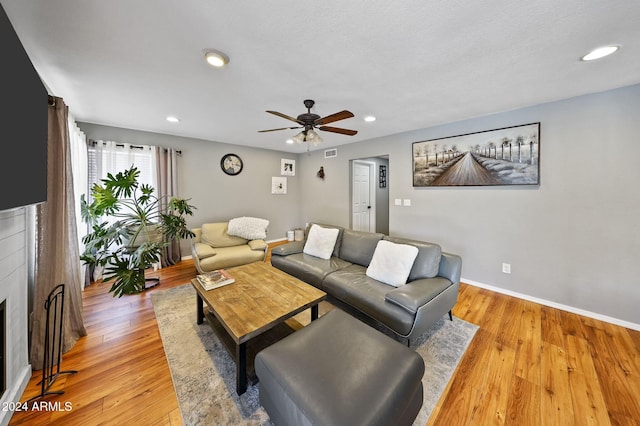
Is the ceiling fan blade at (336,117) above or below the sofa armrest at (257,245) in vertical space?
above

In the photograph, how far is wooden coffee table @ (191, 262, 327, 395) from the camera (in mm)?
1483

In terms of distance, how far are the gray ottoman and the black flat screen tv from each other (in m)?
1.49

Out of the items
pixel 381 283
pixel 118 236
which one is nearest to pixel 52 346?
pixel 118 236

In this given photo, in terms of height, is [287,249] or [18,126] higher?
[18,126]

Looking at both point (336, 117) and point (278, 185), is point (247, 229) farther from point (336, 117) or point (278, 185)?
point (336, 117)

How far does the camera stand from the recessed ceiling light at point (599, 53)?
1.55m

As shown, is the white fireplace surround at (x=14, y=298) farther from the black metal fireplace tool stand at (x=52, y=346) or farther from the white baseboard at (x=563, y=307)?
the white baseboard at (x=563, y=307)

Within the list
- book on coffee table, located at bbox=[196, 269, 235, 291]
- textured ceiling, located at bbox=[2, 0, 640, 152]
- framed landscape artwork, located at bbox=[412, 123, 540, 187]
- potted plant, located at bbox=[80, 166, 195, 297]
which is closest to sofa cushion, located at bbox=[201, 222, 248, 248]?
potted plant, located at bbox=[80, 166, 195, 297]

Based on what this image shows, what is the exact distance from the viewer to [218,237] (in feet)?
12.2

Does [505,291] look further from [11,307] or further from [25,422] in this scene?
[11,307]

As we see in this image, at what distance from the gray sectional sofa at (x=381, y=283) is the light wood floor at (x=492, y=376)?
0.40 m

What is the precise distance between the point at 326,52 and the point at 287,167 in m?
4.09

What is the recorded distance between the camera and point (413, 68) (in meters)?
1.81

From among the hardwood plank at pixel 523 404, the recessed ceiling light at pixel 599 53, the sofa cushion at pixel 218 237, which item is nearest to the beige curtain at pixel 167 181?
the sofa cushion at pixel 218 237
